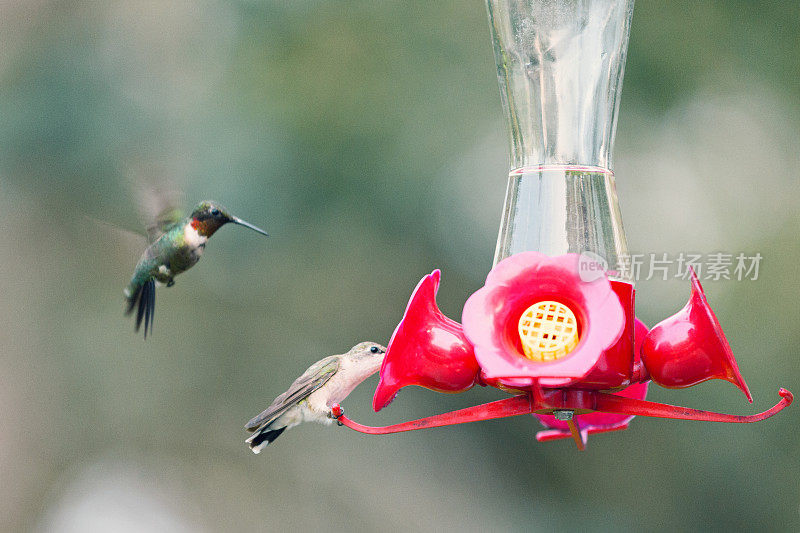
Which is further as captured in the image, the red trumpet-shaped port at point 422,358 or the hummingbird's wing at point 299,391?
the hummingbird's wing at point 299,391

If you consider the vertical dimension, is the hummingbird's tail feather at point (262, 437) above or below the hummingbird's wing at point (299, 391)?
below

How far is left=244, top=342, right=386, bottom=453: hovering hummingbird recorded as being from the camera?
2873 mm

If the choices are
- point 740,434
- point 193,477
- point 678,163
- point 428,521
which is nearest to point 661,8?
point 678,163

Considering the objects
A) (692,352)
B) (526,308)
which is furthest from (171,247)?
(692,352)

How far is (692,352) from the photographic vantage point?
225 centimetres

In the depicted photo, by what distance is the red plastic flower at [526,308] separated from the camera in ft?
6.91

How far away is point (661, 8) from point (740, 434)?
2.61m

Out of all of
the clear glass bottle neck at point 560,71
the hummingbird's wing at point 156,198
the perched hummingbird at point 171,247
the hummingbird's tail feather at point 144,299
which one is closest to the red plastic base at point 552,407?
the clear glass bottle neck at point 560,71

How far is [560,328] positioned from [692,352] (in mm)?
302

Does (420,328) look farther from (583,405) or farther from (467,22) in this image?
(467,22)

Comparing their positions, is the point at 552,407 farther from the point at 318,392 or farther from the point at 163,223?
the point at 163,223

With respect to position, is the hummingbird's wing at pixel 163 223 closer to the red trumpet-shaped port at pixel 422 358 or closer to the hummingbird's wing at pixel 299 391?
the hummingbird's wing at pixel 299 391

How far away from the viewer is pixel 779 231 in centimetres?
551

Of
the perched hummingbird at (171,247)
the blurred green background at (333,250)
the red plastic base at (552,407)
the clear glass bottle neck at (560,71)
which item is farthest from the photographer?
the blurred green background at (333,250)
